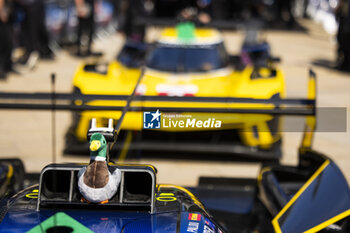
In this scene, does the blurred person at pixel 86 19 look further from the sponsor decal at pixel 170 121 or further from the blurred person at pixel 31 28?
the sponsor decal at pixel 170 121

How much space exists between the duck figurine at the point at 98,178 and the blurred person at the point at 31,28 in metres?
9.74

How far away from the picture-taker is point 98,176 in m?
2.57

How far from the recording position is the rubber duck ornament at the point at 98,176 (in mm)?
2541

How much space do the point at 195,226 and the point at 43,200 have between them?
33.3 inches

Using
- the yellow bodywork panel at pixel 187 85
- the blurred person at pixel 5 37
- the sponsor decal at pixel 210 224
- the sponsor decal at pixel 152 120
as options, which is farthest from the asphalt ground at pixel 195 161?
the sponsor decal at pixel 152 120

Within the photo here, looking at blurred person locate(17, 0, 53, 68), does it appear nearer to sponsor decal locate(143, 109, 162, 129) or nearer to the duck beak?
sponsor decal locate(143, 109, 162, 129)

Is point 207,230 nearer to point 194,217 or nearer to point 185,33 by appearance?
point 194,217

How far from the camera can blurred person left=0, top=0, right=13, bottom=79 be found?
34.4 feet

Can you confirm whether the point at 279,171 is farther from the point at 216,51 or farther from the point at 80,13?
the point at 80,13

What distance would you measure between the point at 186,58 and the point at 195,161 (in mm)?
1588

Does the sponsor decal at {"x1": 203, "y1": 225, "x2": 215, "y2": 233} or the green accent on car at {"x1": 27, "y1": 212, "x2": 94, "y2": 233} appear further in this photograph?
the sponsor decal at {"x1": 203, "y1": 225, "x2": 215, "y2": 233}

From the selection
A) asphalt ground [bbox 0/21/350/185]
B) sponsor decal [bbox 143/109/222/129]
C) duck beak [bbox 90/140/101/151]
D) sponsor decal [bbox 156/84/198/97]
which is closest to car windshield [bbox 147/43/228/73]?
sponsor decal [bbox 156/84/198/97]

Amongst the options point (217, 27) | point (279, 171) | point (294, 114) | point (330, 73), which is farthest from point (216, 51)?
point (330, 73)

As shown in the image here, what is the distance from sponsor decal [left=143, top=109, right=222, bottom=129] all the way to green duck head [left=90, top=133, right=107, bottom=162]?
0.27 m
